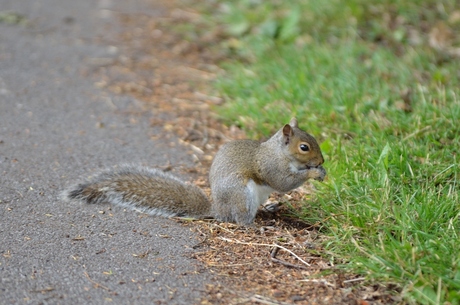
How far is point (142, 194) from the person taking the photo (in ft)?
11.1

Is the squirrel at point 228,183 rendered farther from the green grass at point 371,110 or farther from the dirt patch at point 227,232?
the green grass at point 371,110

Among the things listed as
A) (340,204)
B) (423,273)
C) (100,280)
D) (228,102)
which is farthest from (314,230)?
(228,102)

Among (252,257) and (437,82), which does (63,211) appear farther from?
(437,82)

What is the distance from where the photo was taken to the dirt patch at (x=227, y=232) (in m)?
2.71

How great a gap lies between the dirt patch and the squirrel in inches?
4.1

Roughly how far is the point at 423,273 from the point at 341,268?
37 cm

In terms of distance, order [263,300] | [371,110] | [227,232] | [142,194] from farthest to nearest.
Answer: [371,110] < [142,194] < [227,232] < [263,300]

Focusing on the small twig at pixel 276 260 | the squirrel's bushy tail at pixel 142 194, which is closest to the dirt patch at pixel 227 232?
the small twig at pixel 276 260

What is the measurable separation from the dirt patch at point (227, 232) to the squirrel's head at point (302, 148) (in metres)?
0.31

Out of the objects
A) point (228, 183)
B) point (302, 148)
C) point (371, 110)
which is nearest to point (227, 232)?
point (228, 183)

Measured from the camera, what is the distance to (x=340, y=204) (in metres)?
3.39

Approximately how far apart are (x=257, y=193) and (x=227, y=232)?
283mm

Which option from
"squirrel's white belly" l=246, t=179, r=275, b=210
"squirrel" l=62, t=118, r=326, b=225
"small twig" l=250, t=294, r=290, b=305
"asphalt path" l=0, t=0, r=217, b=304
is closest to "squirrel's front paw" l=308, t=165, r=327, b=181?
"squirrel" l=62, t=118, r=326, b=225

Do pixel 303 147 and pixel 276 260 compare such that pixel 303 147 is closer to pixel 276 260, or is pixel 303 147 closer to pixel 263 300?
pixel 276 260
